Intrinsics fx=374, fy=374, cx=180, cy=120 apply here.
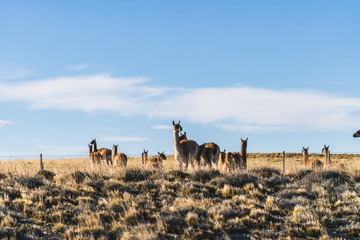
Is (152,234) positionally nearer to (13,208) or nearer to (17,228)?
(17,228)

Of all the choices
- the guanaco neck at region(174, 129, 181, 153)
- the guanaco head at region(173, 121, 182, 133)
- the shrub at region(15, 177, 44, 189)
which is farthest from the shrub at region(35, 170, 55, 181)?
the guanaco head at region(173, 121, 182, 133)

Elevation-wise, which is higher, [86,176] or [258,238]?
[86,176]

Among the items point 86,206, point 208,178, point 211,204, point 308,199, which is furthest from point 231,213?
point 208,178

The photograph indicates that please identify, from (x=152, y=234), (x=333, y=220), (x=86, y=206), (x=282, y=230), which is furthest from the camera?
(x=86, y=206)

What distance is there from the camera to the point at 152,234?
948 centimetres

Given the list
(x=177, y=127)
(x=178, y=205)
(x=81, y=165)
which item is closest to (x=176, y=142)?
(x=177, y=127)

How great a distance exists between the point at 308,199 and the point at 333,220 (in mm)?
2536

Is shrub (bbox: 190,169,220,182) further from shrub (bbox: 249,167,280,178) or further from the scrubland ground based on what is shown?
shrub (bbox: 249,167,280,178)

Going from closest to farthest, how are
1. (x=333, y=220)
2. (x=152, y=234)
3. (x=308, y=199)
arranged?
1. (x=152, y=234)
2. (x=333, y=220)
3. (x=308, y=199)

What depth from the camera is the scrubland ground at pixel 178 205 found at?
10203 mm

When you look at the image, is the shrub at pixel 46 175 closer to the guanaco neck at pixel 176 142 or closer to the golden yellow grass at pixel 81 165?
the golden yellow grass at pixel 81 165

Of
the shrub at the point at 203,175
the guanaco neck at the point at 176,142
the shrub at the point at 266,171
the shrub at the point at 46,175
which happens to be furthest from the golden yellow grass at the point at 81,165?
the shrub at the point at 203,175

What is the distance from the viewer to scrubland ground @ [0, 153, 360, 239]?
1020 cm

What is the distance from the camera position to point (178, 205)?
12.4m
